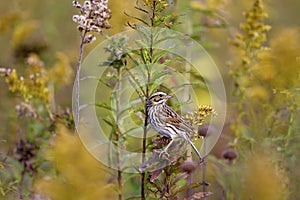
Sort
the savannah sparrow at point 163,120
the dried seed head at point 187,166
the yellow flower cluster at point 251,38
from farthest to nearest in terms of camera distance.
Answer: the yellow flower cluster at point 251,38 < the dried seed head at point 187,166 < the savannah sparrow at point 163,120

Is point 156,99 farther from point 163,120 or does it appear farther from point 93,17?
point 93,17

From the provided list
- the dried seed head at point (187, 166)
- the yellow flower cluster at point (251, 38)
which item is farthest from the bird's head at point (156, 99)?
the yellow flower cluster at point (251, 38)

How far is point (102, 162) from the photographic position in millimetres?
2582

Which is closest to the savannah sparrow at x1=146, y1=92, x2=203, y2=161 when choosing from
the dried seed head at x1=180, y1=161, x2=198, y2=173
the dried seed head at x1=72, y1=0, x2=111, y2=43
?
the dried seed head at x1=180, y1=161, x2=198, y2=173

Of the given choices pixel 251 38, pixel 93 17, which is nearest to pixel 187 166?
pixel 93 17

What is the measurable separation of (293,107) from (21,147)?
139 cm

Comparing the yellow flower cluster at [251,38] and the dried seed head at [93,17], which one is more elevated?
the yellow flower cluster at [251,38]

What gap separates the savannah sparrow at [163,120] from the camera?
79.7 inches

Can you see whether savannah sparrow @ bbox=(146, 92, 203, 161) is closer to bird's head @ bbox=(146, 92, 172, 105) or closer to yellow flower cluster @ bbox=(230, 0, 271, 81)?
bird's head @ bbox=(146, 92, 172, 105)

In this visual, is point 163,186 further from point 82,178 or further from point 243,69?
point 243,69

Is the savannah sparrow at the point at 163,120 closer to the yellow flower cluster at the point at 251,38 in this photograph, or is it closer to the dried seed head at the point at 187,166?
the dried seed head at the point at 187,166

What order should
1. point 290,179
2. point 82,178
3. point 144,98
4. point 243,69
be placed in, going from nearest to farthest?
point 82,178
point 144,98
point 290,179
point 243,69

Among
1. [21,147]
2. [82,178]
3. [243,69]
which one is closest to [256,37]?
[243,69]

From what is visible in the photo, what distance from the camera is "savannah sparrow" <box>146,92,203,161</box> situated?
2.03 m
